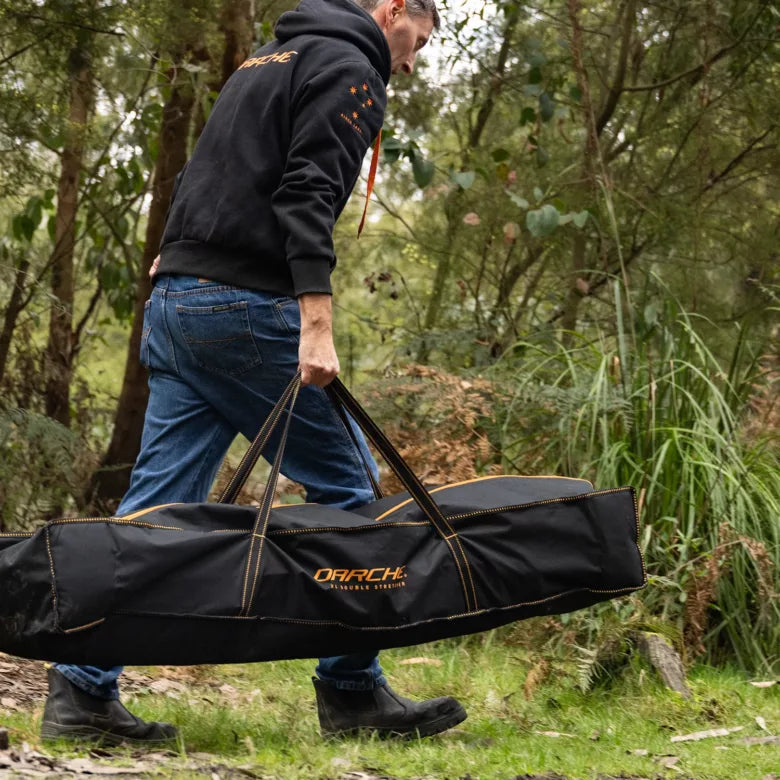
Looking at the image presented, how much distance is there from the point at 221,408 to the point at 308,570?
2.07 feet

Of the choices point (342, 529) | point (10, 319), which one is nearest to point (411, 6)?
point (342, 529)

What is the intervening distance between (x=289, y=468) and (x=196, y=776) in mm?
989

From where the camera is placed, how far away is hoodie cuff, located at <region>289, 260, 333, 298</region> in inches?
118

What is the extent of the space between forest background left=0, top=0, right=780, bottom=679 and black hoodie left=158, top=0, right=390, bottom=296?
2053mm

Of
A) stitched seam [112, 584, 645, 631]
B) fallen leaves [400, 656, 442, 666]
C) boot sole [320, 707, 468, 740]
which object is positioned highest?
stitched seam [112, 584, 645, 631]

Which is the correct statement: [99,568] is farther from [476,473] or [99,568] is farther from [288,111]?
[476,473]

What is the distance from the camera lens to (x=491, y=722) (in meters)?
3.73

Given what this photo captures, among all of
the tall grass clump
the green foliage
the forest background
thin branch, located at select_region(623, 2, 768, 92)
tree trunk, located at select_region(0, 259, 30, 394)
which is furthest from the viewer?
thin branch, located at select_region(623, 2, 768, 92)

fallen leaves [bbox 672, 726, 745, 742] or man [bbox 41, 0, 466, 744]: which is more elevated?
man [bbox 41, 0, 466, 744]

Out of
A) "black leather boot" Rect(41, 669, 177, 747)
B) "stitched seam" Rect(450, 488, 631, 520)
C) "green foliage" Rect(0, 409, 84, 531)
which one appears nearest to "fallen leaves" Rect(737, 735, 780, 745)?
"stitched seam" Rect(450, 488, 631, 520)

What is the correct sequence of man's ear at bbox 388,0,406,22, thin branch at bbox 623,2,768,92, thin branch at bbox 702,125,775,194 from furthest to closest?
thin branch at bbox 702,125,775,194 < thin branch at bbox 623,2,768,92 < man's ear at bbox 388,0,406,22

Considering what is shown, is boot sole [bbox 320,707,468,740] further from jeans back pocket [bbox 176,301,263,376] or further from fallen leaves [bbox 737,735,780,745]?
jeans back pocket [bbox 176,301,263,376]

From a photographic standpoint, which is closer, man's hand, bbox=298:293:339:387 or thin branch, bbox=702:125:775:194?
man's hand, bbox=298:293:339:387

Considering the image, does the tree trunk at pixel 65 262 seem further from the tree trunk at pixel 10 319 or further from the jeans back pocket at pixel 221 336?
the jeans back pocket at pixel 221 336
